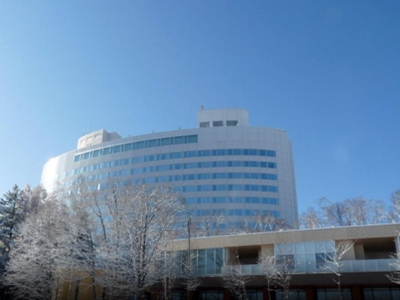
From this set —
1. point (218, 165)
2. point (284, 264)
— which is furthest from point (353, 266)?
point (218, 165)

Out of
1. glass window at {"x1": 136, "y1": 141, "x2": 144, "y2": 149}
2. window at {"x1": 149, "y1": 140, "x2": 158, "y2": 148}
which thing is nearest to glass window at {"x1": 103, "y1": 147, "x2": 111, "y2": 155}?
glass window at {"x1": 136, "y1": 141, "x2": 144, "y2": 149}

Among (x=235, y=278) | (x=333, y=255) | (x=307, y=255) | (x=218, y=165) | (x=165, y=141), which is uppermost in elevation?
(x=165, y=141)

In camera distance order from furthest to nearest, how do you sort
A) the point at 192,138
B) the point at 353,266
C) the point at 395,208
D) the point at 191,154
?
the point at 192,138
the point at 191,154
the point at 395,208
the point at 353,266

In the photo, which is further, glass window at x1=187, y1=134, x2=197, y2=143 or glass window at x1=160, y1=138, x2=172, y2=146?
glass window at x1=160, y1=138, x2=172, y2=146

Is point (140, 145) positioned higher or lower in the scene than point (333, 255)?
higher

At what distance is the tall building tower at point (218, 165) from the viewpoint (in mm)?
73812

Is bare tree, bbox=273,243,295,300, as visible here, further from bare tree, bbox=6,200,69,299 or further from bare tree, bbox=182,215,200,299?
bare tree, bbox=6,200,69,299

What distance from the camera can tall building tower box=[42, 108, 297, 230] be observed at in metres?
73.8

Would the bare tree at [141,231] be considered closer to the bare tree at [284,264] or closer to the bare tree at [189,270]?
the bare tree at [189,270]

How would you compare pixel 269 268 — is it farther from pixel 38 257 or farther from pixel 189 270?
pixel 38 257

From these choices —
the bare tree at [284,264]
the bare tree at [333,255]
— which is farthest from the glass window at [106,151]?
the bare tree at [333,255]

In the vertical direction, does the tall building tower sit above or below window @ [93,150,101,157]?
below

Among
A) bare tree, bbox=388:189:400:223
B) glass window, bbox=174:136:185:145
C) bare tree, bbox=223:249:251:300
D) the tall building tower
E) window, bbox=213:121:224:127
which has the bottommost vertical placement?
bare tree, bbox=223:249:251:300

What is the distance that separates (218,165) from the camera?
77.2m
